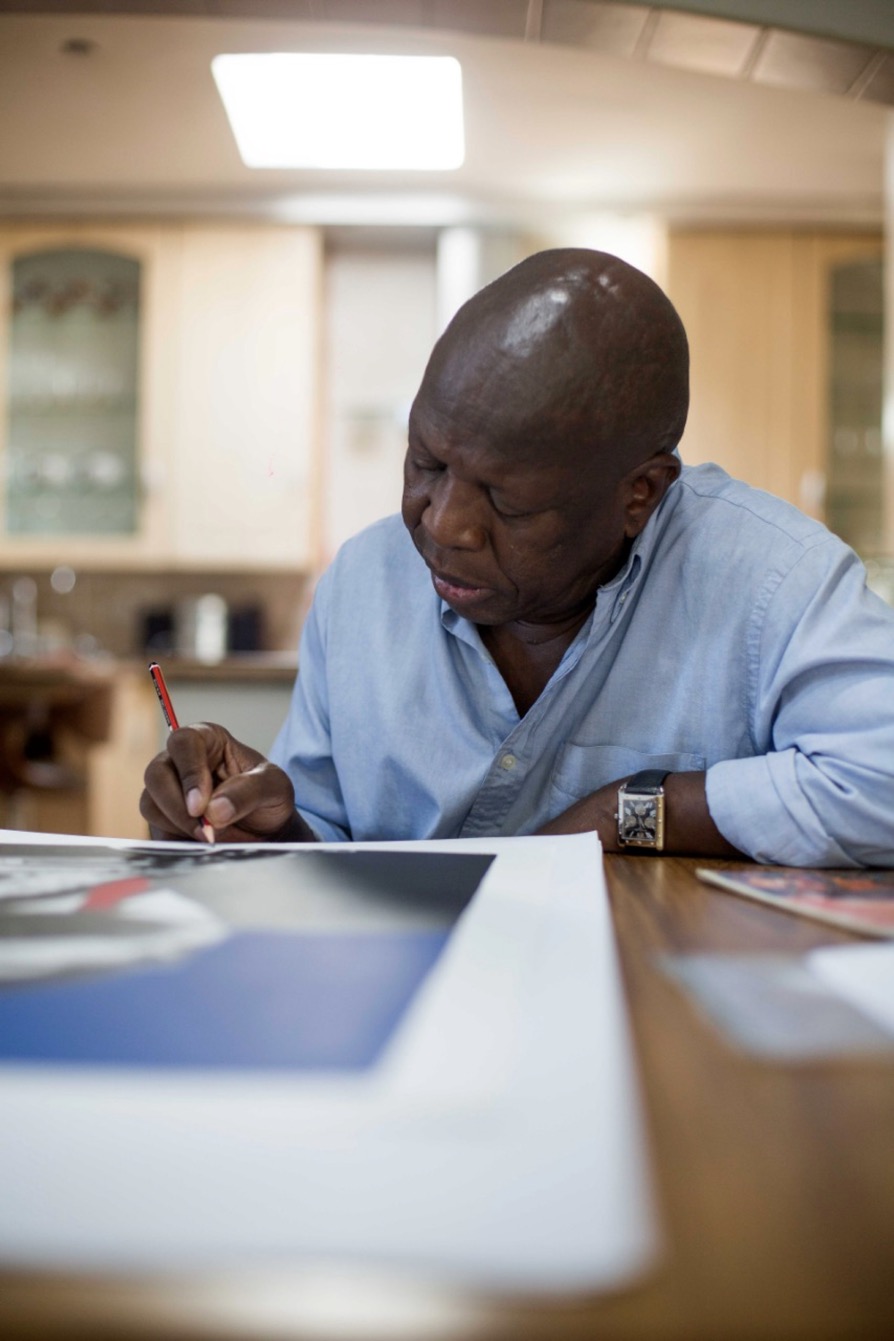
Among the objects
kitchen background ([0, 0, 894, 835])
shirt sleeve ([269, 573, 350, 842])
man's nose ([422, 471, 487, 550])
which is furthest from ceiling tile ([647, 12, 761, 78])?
man's nose ([422, 471, 487, 550])

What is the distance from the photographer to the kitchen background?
3.53 metres

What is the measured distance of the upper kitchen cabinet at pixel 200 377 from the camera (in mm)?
4109

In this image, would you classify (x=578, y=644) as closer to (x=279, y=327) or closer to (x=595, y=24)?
(x=595, y=24)

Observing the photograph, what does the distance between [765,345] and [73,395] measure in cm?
260

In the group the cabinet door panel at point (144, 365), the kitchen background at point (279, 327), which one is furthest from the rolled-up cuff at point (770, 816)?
the cabinet door panel at point (144, 365)

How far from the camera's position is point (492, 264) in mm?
4109

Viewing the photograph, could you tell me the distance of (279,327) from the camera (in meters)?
4.11

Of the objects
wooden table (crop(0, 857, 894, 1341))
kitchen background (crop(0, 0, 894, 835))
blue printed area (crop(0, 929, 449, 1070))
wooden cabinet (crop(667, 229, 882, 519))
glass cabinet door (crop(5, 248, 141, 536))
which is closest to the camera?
wooden table (crop(0, 857, 894, 1341))

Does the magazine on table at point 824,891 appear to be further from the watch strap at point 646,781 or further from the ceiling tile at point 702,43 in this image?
the ceiling tile at point 702,43

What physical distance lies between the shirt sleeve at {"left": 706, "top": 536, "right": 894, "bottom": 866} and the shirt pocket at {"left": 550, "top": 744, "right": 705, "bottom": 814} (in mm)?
70

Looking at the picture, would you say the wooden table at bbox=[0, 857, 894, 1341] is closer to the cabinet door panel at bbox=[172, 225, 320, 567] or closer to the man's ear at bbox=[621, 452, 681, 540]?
the man's ear at bbox=[621, 452, 681, 540]

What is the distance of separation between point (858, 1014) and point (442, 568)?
0.53 m

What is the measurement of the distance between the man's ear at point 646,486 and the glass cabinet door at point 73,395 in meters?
3.56

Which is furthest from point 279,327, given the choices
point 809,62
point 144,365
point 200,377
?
point 809,62
